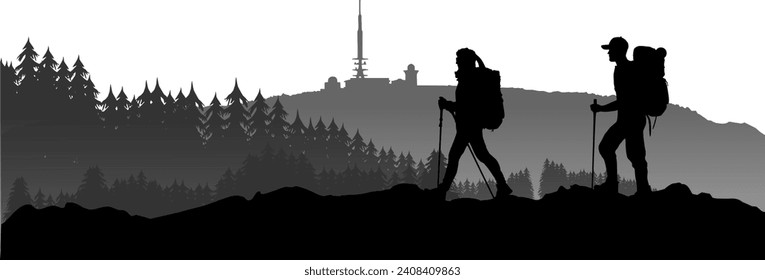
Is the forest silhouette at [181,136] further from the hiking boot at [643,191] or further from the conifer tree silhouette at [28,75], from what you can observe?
the hiking boot at [643,191]

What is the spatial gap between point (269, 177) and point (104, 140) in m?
16.2

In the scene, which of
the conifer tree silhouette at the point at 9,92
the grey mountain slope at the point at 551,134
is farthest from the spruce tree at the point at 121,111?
the grey mountain slope at the point at 551,134

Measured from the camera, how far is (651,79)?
14617mm

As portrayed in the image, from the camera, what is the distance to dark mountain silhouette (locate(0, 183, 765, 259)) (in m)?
14.3

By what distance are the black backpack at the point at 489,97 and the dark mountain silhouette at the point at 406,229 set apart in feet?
5.00

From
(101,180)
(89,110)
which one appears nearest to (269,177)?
(101,180)

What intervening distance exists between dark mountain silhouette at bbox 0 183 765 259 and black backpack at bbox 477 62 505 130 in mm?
1523

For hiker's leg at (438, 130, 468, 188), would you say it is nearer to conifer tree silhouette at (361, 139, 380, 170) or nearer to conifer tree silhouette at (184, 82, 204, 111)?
conifer tree silhouette at (184, 82, 204, 111)

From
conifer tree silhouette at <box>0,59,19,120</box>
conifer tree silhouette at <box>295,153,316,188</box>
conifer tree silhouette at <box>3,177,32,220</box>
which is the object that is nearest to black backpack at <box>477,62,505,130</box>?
conifer tree silhouette at <box>3,177,32,220</box>

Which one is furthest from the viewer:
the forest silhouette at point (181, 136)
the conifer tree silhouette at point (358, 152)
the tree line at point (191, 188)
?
the conifer tree silhouette at point (358, 152)

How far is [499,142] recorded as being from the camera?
156750mm

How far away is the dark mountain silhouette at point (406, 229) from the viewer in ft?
46.8

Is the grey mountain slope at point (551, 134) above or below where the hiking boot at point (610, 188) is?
above

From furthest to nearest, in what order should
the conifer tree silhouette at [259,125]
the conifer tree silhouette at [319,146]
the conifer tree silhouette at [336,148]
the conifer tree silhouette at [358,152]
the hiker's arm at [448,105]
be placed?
the conifer tree silhouette at [358,152] → the conifer tree silhouette at [336,148] → the conifer tree silhouette at [319,146] → the conifer tree silhouette at [259,125] → the hiker's arm at [448,105]
